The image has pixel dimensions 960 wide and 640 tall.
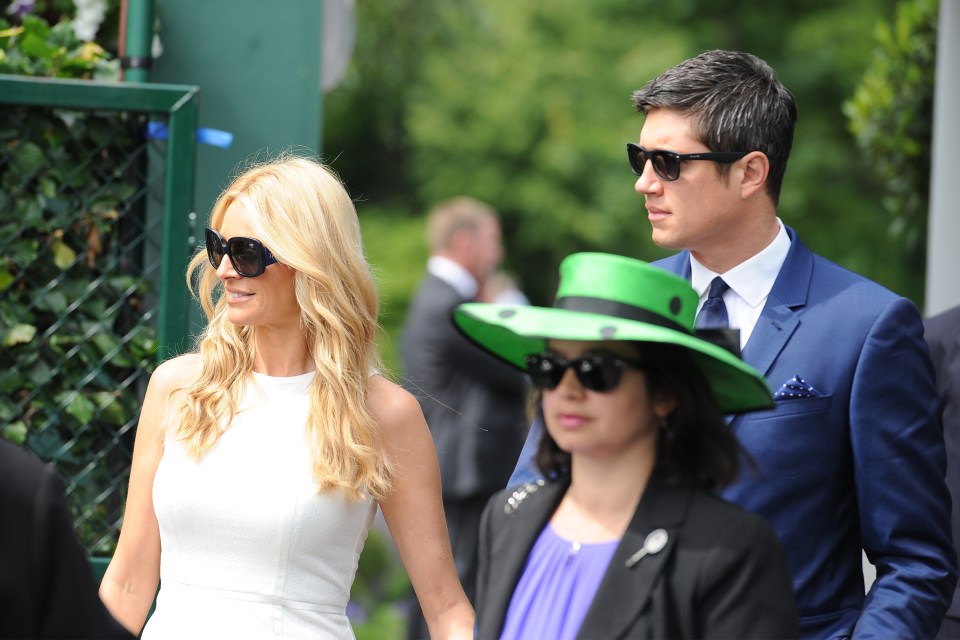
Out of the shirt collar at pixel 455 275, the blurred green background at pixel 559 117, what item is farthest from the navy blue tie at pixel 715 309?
the blurred green background at pixel 559 117

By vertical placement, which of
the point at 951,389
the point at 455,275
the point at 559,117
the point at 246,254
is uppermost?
the point at 246,254

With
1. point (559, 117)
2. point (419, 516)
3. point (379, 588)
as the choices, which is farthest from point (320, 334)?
point (559, 117)

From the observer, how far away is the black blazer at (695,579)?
2.18 metres

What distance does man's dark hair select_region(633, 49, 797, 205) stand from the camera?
290cm

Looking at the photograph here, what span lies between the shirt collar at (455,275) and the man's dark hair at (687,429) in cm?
538

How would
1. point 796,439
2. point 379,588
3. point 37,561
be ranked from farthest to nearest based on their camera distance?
point 379,588, point 796,439, point 37,561

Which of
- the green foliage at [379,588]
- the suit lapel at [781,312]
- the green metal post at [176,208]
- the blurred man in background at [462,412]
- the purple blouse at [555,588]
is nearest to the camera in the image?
the purple blouse at [555,588]

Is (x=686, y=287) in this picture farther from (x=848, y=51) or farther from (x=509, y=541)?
(x=848, y=51)

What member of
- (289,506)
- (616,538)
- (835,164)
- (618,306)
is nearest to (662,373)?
(618,306)

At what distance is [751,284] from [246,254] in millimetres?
1162

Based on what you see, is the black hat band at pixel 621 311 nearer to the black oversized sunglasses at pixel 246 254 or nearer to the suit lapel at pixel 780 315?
the suit lapel at pixel 780 315

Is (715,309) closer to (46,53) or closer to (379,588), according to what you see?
(46,53)

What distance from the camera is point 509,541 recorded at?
7.98 feet

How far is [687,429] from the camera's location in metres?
2.33
